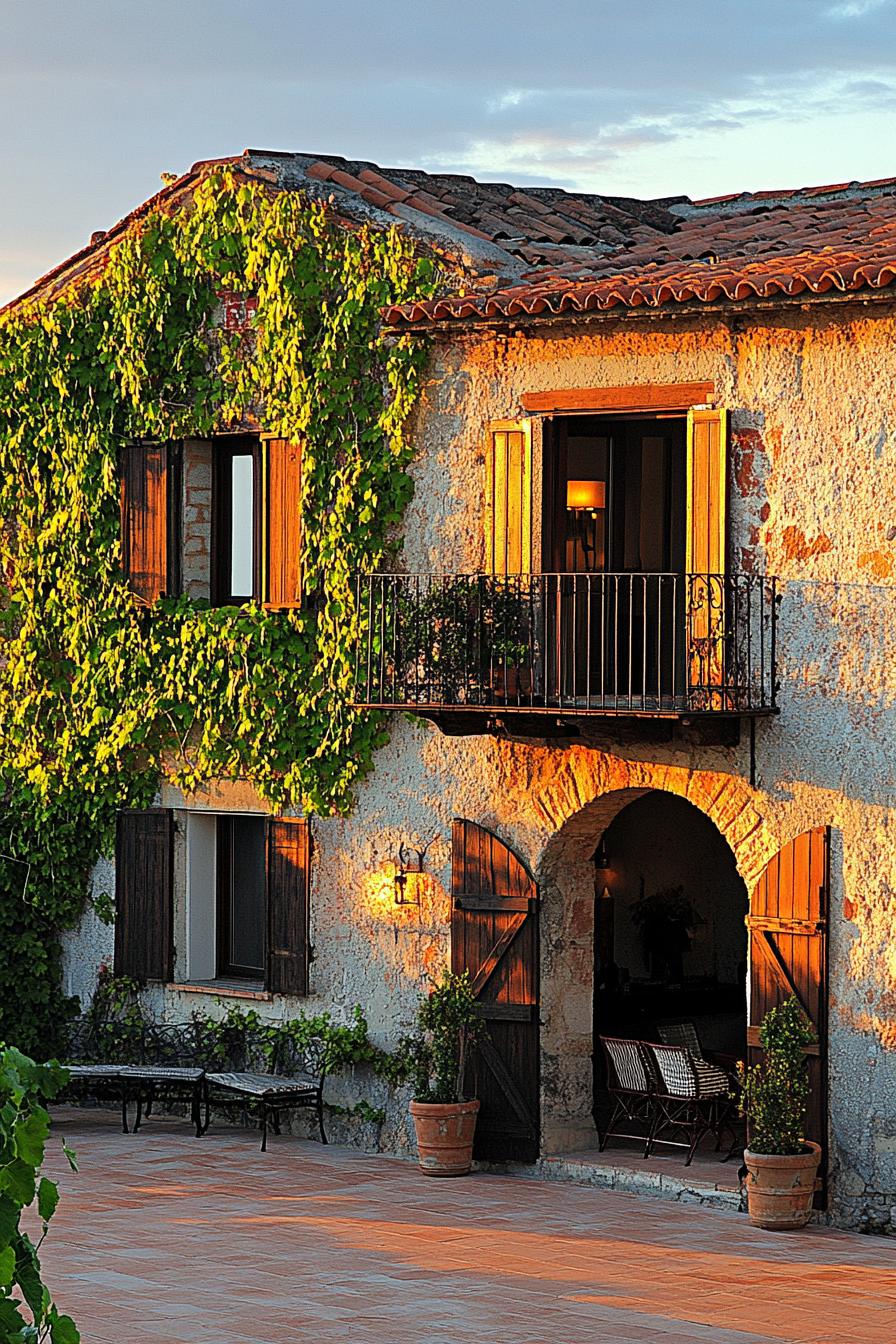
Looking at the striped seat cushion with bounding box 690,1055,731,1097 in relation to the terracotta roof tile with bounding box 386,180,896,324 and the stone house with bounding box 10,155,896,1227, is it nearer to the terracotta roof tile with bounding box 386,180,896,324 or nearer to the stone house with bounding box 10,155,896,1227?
the stone house with bounding box 10,155,896,1227

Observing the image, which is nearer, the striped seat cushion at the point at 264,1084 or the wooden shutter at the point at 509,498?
the wooden shutter at the point at 509,498

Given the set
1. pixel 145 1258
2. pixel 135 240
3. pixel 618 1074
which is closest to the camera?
pixel 145 1258

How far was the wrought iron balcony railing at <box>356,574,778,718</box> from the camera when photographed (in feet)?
41.3

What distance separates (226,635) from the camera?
602 inches

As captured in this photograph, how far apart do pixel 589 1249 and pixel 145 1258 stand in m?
2.39

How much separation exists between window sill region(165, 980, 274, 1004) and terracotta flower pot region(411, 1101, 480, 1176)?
2014 mm

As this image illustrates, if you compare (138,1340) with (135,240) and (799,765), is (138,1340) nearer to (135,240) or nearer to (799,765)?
(799,765)

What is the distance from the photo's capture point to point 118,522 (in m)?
16.1

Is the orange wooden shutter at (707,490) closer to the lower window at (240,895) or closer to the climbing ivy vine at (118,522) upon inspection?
the climbing ivy vine at (118,522)

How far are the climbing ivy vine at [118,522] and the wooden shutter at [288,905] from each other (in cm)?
30

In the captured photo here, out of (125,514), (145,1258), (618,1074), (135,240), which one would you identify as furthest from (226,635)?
(145,1258)

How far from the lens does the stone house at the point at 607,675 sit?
12375mm

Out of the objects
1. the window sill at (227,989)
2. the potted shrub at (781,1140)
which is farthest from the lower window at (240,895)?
the potted shrub at (781,1140)

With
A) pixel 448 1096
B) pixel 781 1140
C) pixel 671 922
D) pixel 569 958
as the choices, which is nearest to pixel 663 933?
pixel 671 922
